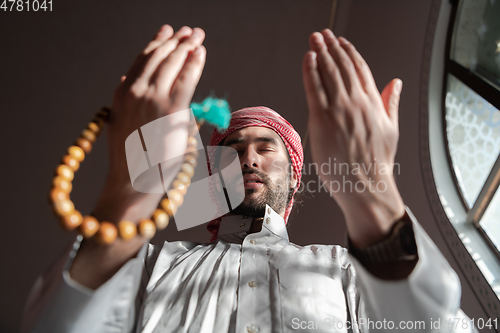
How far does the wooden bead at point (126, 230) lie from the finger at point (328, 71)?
381 millimetres

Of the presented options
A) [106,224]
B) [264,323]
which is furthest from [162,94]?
[264,323]

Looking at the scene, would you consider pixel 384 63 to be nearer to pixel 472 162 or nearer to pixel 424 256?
pixel 472 162

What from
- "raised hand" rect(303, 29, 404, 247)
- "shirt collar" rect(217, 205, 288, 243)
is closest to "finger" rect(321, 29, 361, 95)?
"raised hand" rect(303, 29, 404, 247)

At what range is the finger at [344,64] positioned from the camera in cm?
56

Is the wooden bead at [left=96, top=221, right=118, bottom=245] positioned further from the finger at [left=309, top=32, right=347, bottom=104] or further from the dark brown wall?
the dark brown wall

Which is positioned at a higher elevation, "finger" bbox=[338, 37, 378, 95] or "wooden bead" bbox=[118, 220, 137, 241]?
"finger" bbox=[338, 37, 378, 95]

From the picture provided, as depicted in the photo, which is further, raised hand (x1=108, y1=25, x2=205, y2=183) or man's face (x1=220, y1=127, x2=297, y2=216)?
man's face (x1=220, y1=127, x2=297, y2=216)

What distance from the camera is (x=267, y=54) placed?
2.15 metres

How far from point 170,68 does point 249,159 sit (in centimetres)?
50

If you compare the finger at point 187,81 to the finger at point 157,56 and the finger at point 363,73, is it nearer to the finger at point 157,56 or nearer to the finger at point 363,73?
the finger at point 157,56

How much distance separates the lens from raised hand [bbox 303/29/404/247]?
0.50 meters

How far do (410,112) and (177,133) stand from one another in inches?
62.2

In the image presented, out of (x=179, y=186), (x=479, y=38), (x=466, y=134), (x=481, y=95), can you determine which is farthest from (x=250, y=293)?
(x=479, y=38)

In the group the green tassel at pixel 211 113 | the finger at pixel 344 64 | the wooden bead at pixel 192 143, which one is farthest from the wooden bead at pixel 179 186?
the finger at pixel 344 64
